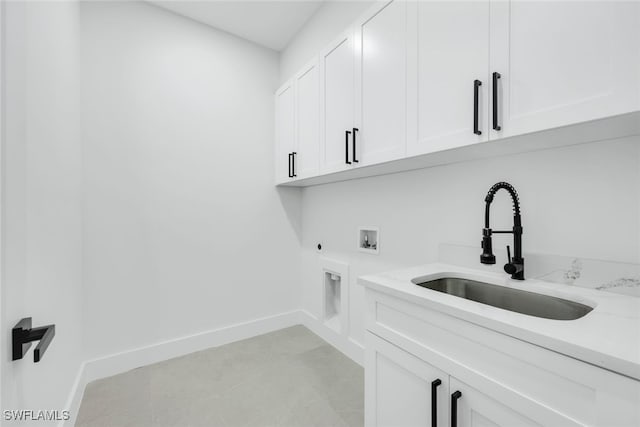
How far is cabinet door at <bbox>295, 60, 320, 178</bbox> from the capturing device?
79.1 inches

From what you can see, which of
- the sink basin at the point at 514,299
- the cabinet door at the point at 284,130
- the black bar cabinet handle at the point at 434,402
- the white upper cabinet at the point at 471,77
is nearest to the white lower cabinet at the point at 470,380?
the black bar cabinet handle at the point at 434,402

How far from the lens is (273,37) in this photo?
2.52 m

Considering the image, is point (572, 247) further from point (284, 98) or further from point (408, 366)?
point (284, 98)

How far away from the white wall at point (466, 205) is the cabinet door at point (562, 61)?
344 millimetres

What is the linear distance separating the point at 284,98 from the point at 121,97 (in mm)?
1235

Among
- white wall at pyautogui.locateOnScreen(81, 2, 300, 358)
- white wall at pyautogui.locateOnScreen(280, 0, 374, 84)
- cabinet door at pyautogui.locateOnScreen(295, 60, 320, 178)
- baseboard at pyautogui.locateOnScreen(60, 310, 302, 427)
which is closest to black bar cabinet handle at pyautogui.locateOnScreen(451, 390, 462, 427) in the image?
cabinet door at pyautogui.locateOnScreen(295, 60, 320, 178)

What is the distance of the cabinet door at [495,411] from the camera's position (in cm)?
67

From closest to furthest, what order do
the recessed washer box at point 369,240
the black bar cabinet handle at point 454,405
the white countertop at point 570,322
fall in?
the white countertop at point 570,322, the black bar cabinet handle at point 454,405, the recessed washer box at point 369,240

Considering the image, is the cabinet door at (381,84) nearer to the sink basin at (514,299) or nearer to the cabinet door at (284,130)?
the sink basin at (514,299)

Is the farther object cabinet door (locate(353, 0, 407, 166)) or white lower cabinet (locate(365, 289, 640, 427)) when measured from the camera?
cabinet door (locate(353, 0, 407, 166))

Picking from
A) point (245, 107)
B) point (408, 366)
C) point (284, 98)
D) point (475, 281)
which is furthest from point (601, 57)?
point (245, 107)

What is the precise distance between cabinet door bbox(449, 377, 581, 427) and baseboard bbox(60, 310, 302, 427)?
70.7 inches

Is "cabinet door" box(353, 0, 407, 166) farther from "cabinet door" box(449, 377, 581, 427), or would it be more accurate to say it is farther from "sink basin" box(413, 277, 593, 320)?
"cabinet door" box(449, 377, 581, 427)
